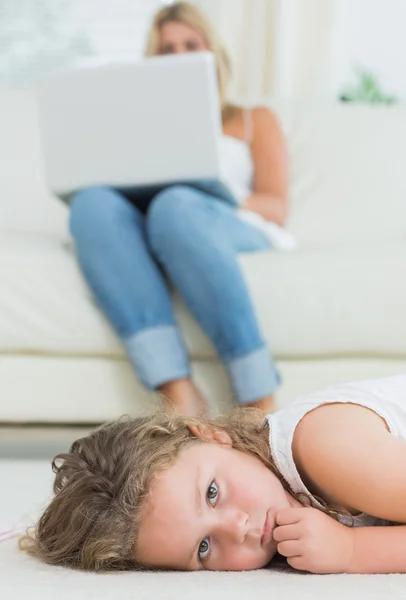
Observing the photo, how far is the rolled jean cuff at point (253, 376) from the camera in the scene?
55.0 inches

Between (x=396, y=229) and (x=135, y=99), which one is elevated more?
(x=135, y=99)

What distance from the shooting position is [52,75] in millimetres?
1479

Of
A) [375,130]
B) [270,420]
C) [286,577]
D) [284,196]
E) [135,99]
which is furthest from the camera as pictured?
[375,130]

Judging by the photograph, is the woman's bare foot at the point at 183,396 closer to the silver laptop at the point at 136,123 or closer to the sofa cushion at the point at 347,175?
the silver laptop at the point at 136,123

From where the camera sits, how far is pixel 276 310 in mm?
1492

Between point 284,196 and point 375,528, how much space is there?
1.29 metres

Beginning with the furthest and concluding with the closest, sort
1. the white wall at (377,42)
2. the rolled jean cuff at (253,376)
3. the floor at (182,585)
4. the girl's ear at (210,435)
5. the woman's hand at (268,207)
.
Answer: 1. the white wall at (377,42)
2. the woman's hand at (268,207)
3. the rolled jean cuff at (253,376)
4. the girl's ear at (210,435)
5. the floor at (182,585)

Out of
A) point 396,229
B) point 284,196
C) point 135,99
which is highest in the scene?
point 135,99

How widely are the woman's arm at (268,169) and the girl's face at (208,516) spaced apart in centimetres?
115

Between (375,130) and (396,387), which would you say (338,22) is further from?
(396,387)

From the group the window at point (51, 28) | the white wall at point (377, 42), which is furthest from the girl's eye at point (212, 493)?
the window at point (51, 28)

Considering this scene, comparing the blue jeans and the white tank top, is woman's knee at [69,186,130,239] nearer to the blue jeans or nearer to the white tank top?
the blue jeans

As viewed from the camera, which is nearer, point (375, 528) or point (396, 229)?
point (375, 528)

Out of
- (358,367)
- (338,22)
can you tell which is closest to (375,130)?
(358,367)
